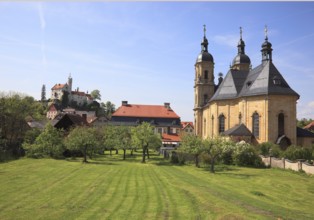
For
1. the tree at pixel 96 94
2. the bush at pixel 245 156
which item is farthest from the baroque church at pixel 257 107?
the tree at pixel 96 94

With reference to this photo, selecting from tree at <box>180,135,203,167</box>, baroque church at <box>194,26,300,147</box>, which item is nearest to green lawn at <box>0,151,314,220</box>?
tree at <box>180,135,203,167</box>

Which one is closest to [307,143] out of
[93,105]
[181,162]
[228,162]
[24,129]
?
[228,162]

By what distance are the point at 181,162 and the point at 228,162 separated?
663cm

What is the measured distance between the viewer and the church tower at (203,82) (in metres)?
71.4

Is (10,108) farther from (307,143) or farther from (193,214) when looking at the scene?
(307,143)

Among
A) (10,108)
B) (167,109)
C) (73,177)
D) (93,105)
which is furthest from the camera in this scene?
(93,105)

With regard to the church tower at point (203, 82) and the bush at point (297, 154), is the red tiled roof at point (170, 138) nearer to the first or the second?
the church tower at point (203, 82)

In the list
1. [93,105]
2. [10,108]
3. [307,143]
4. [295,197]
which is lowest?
[295,197]

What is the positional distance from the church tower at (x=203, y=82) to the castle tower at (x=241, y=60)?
6377 mm

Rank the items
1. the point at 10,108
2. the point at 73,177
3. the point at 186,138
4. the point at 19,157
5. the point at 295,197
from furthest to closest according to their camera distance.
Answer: the point at 10,108 → the point at 19,157 → the point at 186,138 → the point at 73,177 → the point at 295,197

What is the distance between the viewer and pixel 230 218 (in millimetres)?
14336

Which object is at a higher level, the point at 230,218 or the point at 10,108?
the point at 10,108

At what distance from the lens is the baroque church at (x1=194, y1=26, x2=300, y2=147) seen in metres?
47.9

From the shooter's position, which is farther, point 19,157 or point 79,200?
point 19,157
